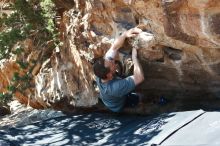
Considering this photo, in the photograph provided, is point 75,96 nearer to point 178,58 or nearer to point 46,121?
point 46,121

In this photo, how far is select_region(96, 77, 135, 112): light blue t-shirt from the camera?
4988 mm

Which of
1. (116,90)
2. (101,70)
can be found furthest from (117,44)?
(116,90)

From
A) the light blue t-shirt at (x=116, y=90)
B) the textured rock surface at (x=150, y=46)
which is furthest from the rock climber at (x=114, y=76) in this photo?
the textured rock surface at (x=150, y=46)

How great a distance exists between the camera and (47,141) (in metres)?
4.68

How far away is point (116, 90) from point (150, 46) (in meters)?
0.57


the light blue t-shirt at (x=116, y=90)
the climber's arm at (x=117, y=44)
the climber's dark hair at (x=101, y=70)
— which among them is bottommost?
the light blue t-shirt at (x=116, y=90)

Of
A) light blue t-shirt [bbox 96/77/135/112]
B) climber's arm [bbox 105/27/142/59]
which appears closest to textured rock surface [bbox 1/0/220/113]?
climber's arm [bbox 105/27/142/59]

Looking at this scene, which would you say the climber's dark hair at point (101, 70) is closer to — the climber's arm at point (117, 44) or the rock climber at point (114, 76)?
the rock climber at point (114, 76)

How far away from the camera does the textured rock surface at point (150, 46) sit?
445 centimetres

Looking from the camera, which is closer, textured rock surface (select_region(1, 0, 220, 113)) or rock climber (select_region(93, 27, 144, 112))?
textured rock surface (select_region(1, 0, 220, 113))

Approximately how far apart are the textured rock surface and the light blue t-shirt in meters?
0.35

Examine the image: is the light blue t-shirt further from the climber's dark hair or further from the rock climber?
the climber's dark hair

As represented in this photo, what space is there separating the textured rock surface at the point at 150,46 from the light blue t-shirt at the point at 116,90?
348 millimetres

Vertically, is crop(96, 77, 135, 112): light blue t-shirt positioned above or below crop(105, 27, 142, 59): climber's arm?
below
